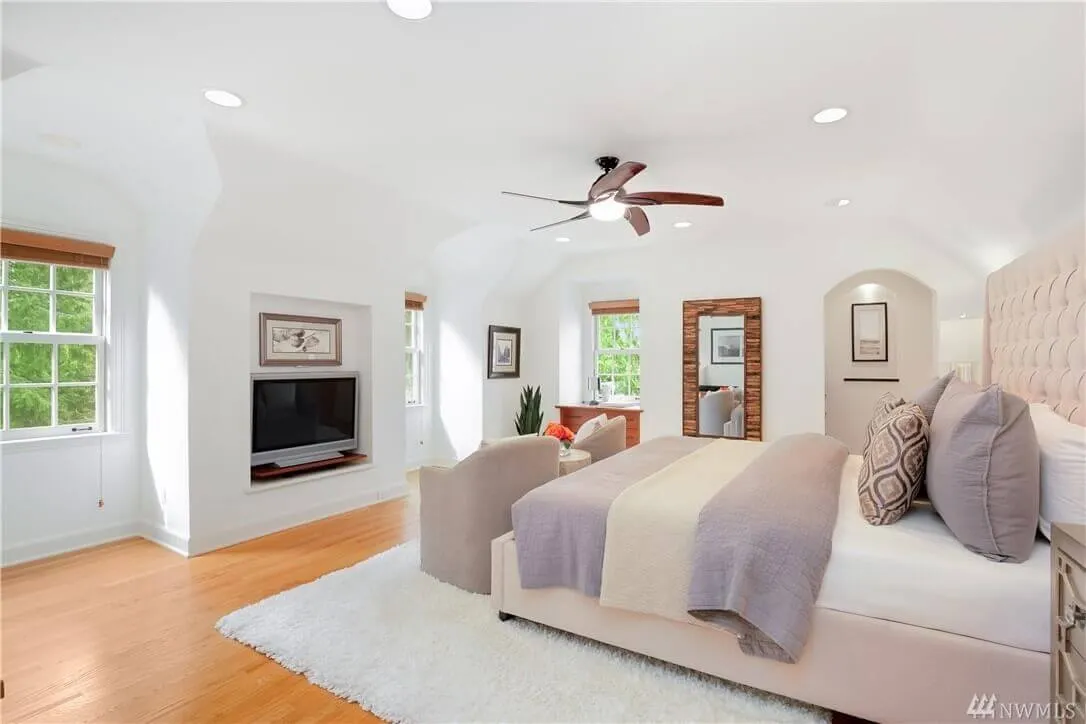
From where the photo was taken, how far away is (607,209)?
10.1 feet

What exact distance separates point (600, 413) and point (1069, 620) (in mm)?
4788

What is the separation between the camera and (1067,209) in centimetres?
252

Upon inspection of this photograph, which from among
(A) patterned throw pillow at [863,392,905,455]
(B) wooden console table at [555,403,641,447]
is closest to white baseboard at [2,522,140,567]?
(B) wooden console table at [555,403,641,447]

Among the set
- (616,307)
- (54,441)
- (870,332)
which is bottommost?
(54,441)

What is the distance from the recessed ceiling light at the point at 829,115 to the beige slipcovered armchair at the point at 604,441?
240cm

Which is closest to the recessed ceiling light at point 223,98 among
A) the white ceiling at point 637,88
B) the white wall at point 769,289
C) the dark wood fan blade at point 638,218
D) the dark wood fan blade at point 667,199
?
the white ceiling at point 637,88

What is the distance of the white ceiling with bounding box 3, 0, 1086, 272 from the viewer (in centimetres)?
A: 181

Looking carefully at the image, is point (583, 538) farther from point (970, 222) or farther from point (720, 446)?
point (970, 222)

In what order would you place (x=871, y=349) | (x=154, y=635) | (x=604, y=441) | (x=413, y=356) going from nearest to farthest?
(x=154, y=635) < (x=604, y=441) < (x=871, y=349) < (x=413, y=356)

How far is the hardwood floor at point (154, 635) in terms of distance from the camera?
1899 mm

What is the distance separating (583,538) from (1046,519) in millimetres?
1518

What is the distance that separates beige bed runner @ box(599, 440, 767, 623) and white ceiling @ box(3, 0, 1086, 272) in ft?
5.66

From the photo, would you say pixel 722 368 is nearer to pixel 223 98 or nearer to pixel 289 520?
pixel 289 520

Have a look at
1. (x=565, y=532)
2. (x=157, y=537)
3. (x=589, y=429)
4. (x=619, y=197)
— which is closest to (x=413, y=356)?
(x=589, y=429)
